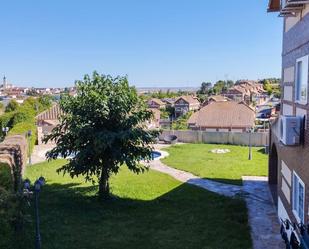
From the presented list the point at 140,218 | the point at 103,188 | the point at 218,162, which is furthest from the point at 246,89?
the point at 140,218

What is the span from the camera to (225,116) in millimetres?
42969

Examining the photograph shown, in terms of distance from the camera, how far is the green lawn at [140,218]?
1075cm

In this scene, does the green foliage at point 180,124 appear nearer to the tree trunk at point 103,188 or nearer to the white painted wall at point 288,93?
the tree trunk at point 103,188

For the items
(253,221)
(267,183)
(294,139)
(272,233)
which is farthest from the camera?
(267,183)

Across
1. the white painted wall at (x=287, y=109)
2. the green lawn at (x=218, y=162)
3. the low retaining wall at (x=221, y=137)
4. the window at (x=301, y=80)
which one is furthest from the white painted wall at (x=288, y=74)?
the low retaining wall at (x=221, y=137)

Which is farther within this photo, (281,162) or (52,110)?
(52,110)

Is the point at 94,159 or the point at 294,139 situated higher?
the point at 294,139

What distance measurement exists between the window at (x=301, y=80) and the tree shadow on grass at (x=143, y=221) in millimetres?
4237

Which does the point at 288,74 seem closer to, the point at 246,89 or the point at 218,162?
the point at 218,162

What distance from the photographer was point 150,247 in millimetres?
10445

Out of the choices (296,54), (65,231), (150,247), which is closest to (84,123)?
(65,231)

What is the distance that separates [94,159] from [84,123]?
147cm

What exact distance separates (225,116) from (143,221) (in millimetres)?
31608

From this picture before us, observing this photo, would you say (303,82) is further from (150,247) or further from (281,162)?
(150,247)
